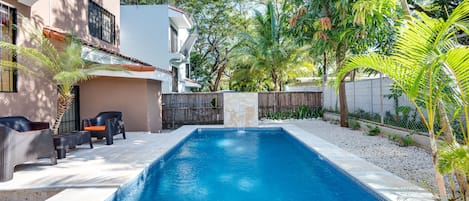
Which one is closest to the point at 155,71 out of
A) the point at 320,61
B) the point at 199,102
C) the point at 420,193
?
the point at 199,102

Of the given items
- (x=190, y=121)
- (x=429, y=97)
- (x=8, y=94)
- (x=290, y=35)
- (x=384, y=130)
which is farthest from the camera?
(x=190, y=121)

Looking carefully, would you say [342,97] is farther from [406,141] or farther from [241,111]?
[406,141]

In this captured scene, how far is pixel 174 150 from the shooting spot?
9.20 meters

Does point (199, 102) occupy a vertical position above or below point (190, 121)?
above

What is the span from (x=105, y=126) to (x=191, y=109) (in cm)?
733

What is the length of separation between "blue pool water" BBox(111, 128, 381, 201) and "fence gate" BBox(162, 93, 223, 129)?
235 inches

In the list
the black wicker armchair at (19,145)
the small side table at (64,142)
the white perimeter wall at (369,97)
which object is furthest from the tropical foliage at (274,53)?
the black wicker armchair at (19,145)

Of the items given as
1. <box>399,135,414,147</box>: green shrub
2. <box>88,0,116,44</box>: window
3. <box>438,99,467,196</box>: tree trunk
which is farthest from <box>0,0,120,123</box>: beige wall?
<box>399,135,414,147</box>: green shrub

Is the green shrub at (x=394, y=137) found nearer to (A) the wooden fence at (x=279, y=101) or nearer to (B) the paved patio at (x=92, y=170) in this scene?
(B) the paved patio at (x=92, y=170)

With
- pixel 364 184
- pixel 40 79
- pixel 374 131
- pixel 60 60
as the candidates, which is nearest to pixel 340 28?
pixel 374 131

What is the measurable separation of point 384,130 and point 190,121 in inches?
372

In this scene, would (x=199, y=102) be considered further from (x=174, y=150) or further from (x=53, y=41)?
(x=53, y=41)

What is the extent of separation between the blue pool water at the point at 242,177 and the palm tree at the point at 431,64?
1.67 meters

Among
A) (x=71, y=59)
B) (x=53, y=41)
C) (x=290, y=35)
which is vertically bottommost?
(x=71, y=59)
